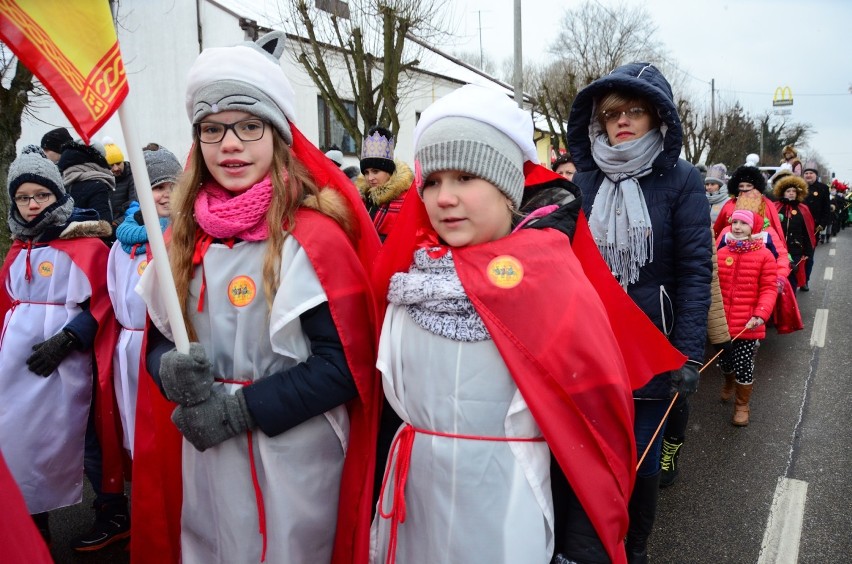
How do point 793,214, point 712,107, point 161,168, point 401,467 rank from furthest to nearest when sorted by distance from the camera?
point 712,107 → point 793,214 → point 161,168 → point 401,467

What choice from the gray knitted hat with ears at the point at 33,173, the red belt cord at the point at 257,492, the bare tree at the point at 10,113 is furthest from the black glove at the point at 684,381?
the bare tree at the point at 10,113

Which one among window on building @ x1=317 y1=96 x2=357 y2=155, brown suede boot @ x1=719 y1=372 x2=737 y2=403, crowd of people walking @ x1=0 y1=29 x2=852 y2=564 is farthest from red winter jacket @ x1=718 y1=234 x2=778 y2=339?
window on building @ x1=317 y1=96 x2=357 y2=155

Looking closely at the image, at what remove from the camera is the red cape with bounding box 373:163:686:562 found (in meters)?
1.61

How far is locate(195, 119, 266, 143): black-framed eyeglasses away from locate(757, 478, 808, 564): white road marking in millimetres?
3212

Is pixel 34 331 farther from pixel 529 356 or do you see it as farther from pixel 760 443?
pixel 760 443

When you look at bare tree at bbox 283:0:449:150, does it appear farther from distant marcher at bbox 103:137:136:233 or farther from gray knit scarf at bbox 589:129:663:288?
gray knit scarf at bbox 589:129:663:288

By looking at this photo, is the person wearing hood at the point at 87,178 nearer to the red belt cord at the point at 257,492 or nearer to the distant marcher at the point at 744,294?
the red belt cord at the point at 257,492

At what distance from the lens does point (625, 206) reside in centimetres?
282

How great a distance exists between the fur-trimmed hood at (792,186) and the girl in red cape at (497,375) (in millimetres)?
8817

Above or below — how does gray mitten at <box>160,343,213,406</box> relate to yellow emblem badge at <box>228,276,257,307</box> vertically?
below

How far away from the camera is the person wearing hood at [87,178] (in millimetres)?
5418

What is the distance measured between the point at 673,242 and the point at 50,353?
121 inches

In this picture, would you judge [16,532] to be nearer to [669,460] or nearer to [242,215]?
[242,215]

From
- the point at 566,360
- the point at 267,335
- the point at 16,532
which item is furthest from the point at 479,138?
the point at 16,532
